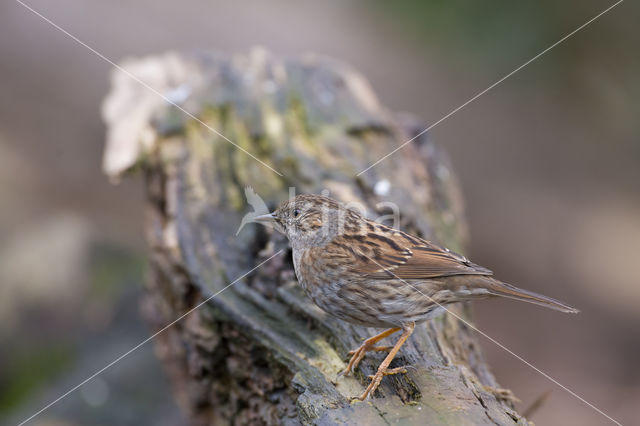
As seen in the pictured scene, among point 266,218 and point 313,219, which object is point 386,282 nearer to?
point 313,219

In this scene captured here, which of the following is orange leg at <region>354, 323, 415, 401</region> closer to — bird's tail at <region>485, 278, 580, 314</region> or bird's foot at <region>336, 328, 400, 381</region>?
bird's foot at <region>336, 328, 400, 381</region>

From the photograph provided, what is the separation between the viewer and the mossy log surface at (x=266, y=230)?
3410 millimetres

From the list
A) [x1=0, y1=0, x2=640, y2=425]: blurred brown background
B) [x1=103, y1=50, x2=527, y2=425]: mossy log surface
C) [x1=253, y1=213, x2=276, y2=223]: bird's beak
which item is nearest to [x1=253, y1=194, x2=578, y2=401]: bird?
[x1=103, y1=50, x2=527, y2=425]: mossy log surface

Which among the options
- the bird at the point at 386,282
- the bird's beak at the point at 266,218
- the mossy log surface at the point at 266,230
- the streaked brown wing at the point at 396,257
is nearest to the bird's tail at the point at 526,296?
the bird at the point at 386,282

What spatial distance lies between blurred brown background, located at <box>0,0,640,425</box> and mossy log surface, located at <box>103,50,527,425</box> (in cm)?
217

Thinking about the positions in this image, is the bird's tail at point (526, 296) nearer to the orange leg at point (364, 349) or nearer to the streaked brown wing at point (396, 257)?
the streaked brown wing at point (396, 257)

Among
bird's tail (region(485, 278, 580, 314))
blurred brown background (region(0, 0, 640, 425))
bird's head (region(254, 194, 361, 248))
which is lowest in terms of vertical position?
blurred brown background (region(0, 0, 640, 425))

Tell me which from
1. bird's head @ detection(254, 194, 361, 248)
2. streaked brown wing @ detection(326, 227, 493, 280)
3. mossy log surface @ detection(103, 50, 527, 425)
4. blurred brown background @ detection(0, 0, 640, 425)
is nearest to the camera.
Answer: mossy log surface @ detection(103, 50, 527, 425)

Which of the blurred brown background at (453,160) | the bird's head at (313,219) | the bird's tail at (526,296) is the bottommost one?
the blurred brown background at (453,160)

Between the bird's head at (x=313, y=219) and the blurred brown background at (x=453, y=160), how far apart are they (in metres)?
2.83

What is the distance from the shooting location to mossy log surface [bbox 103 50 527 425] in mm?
3410

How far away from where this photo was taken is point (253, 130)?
18.4 ft

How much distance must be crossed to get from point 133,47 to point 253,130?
23.8ft

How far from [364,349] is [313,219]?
3.28ft
